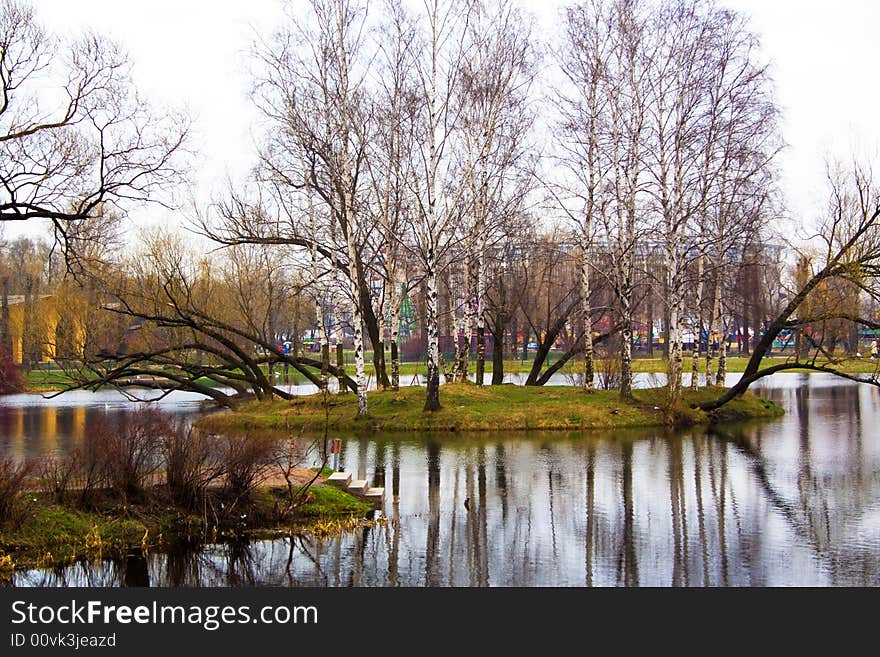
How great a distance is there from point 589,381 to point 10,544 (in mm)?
21386

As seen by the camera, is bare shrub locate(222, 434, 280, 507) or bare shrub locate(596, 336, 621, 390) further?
bare shrub locate(596, 336, 621, 390)

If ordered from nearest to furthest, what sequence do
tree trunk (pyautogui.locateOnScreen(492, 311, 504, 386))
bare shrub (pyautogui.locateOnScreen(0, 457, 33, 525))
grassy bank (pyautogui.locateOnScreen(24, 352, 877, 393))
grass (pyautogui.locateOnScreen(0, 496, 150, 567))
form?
grass (pyautogui.locateOnScreen(0, 496, 150, 567)) → bare shrub (pyautogui.locateOnScreen(0, 457, 33, 525)) → tree trunk (pyautogui.locateOnScreen(492, 311, 504, 386)) → grassy bank (pyautogui.locateOnScreen(24, 352, 877, 393))

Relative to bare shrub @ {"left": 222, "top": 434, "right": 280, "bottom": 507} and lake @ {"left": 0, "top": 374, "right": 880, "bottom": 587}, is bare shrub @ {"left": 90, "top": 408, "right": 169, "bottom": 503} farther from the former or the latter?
lake @ {"left": 0, "top": 374, "right": 880, "bottom": 587}

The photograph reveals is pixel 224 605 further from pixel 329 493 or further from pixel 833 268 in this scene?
pixel 833 268

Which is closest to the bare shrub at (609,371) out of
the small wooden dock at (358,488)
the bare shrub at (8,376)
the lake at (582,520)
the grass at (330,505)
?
the lake at (582,520)

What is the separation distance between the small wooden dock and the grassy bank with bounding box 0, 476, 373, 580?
2.42 ft

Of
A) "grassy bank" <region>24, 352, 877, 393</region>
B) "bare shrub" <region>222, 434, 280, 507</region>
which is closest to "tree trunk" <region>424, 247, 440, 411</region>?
"bare shrub" <region>222, 434, 280, 507</region>

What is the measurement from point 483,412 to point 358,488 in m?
11.0

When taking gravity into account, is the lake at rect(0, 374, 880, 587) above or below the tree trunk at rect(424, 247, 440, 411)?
below

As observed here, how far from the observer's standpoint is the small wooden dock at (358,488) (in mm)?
14875

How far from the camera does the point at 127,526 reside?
12266mm

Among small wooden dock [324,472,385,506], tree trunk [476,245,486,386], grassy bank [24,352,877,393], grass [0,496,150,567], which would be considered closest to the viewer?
grass [0,496,150,567]

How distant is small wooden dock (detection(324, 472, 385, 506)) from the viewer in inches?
586

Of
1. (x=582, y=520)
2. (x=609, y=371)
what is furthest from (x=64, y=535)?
(x=609, y=371)
